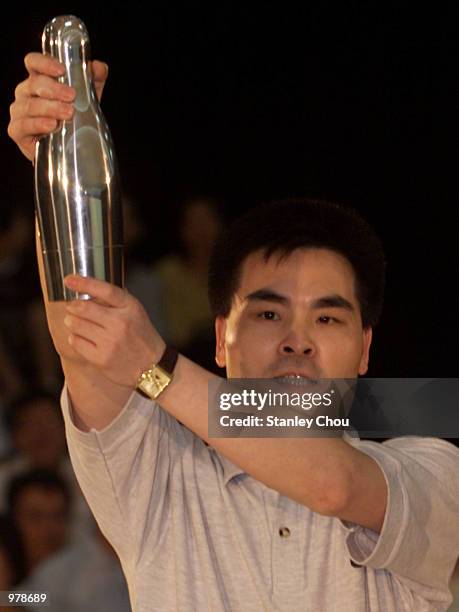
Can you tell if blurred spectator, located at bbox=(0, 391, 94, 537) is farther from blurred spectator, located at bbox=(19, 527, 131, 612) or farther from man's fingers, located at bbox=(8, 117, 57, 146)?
man's fingers, located at bbox=(8, 117, 57, 146)

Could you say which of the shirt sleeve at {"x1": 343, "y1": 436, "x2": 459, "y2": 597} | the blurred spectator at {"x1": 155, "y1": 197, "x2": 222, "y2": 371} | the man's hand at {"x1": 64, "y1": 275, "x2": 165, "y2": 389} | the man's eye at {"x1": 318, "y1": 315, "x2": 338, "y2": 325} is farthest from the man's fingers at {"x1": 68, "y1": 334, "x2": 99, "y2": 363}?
the blurred spectator at {"x1": 155, "y1": 197, "x2": 222, "y2": 371}

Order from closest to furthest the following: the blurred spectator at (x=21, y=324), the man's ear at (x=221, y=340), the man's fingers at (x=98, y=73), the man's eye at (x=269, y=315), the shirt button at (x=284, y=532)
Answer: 1. the man's fingers at (x=98, y=73)
2. the shirt button at (x=284, y=532)
3. the man's eye at (x=269, y=315)
4. the man's ear at (x=221, y=340)
5. the blurred spectator at (x=21, y=324)

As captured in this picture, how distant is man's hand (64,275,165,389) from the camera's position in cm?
91

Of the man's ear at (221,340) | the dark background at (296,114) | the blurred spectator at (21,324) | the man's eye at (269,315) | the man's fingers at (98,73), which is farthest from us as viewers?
the dark background at (296,114)

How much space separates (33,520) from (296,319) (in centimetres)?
119

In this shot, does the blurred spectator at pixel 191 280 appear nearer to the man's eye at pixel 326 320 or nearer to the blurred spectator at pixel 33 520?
the blurred spectator at pixel 33 520

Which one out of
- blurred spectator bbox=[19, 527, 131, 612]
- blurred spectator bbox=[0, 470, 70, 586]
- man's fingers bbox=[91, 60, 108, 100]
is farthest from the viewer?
blurred spectator bbox=[0, 470, 70, 586]

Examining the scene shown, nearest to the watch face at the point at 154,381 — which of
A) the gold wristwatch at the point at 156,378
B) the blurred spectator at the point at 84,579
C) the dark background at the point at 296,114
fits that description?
the gold wristwatch at the point at 156,378

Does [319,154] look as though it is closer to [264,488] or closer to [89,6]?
[89,6]

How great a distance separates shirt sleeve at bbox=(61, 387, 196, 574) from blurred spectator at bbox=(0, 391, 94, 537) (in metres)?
1.08

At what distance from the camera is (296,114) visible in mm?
2678

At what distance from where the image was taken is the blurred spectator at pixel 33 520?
234cm

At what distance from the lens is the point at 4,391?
2434mm

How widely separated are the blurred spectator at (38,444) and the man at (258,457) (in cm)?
96
